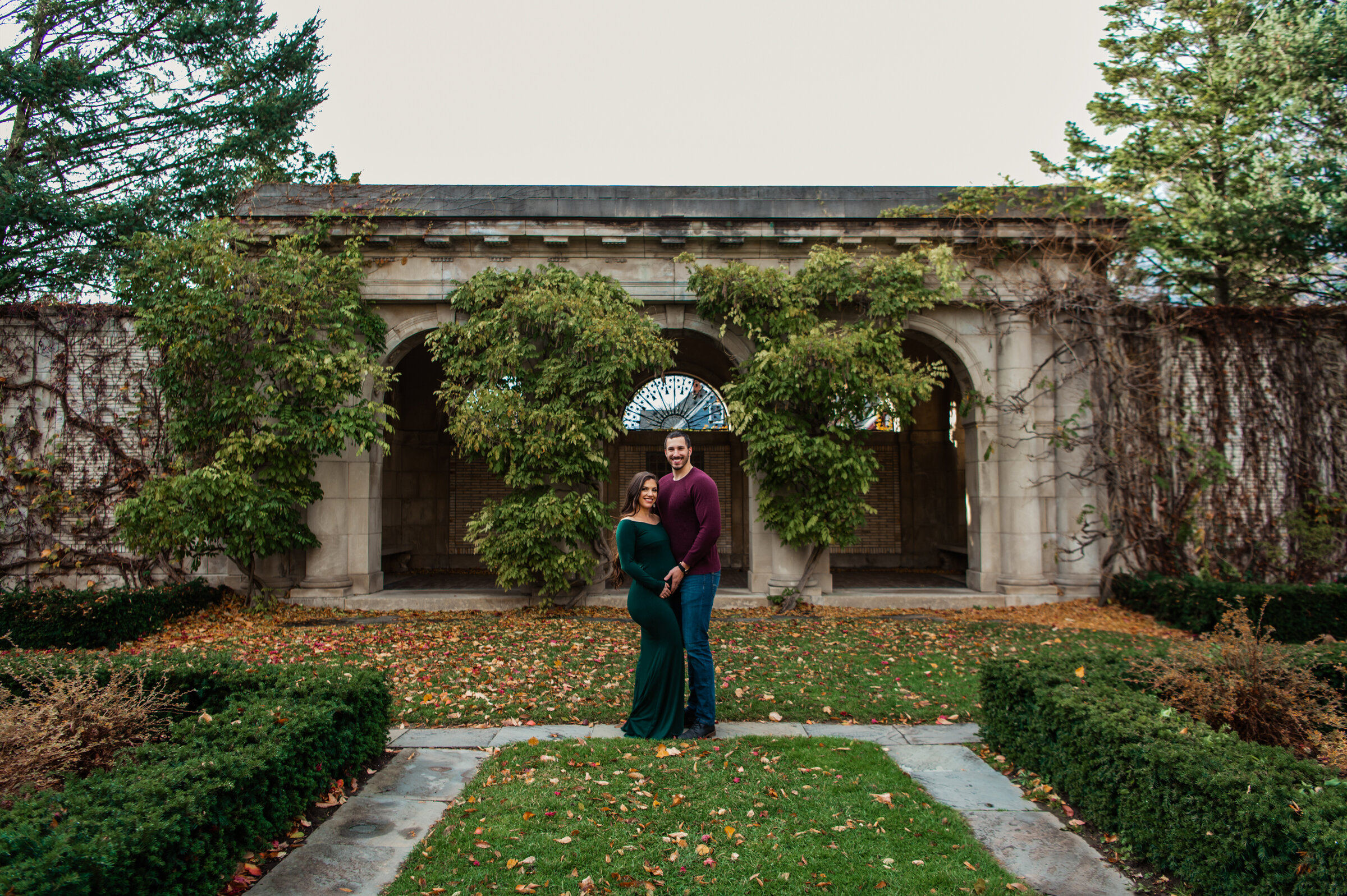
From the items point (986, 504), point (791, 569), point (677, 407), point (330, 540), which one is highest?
point (677, 407)

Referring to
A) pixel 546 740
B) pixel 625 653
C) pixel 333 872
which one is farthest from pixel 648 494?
pixel 625 653

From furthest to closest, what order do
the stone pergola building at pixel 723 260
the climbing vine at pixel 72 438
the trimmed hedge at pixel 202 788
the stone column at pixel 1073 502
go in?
the stone column at pixel 1073 502, the climbing vine at pixel 72 438, the stone pergola building at pixel 723 260, the trimmed hedge at pixel 202 788

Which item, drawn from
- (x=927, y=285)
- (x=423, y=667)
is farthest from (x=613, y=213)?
(x=423, y=667)

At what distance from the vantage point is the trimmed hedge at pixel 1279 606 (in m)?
9.29

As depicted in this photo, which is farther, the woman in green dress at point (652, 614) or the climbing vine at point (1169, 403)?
the climbing vine at point (1169, 403)

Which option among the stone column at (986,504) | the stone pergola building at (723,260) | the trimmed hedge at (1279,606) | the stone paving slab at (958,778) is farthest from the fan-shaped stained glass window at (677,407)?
the stone paving slab at (958,778)

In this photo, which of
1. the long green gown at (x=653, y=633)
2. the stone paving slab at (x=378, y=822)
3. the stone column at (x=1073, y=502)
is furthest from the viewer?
the stone column at (x=1073, y=502)

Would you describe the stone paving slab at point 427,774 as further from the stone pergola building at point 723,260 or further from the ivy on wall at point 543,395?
the stone pergola building at point 723,260

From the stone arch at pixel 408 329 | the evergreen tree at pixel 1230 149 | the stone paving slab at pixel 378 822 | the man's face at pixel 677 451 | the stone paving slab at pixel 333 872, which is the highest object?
the evergreen tree at pixel 1230 149

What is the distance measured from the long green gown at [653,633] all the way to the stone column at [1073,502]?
8.53 metres

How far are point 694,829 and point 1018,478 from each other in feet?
30.5

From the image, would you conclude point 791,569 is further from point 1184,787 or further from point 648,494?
point 1184,787

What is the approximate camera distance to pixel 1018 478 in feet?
37.3

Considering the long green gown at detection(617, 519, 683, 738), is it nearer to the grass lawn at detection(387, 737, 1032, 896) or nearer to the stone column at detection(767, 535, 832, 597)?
the grass lawn at detection(387, 737, 1032, 896)
